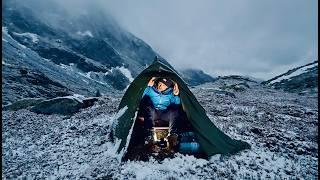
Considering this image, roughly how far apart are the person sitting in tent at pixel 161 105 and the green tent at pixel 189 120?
1.09ft

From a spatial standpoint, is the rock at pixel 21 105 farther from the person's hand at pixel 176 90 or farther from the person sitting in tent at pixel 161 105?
the person's hand at pixel 176 90

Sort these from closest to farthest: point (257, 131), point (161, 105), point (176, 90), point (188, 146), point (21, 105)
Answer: point (188, 146) < point (161, 105) < point (176, 90) < point (257, 131) < point (21, 105)

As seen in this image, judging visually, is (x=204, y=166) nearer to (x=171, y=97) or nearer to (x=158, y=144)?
(x=158, y=144)

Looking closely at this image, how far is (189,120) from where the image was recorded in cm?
1450

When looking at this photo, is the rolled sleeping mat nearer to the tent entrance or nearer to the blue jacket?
the tent entrance

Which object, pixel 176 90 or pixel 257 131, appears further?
pixel 257 131

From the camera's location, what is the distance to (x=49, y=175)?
11930 millimetres

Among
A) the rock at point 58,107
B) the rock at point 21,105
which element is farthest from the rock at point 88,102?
the rock at point 21,105

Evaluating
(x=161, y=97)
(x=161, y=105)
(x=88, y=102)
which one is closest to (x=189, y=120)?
(x=161, y=105)

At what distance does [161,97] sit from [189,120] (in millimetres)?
1613

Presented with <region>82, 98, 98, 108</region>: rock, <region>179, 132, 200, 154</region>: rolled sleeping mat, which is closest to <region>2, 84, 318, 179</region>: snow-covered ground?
<region>179, 132, 200, 154</region>: rolled sleeping mat

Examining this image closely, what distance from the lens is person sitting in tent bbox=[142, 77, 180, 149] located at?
14.7m

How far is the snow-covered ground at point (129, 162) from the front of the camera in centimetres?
1209

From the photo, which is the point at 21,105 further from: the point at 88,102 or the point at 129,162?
the point at 129,162
